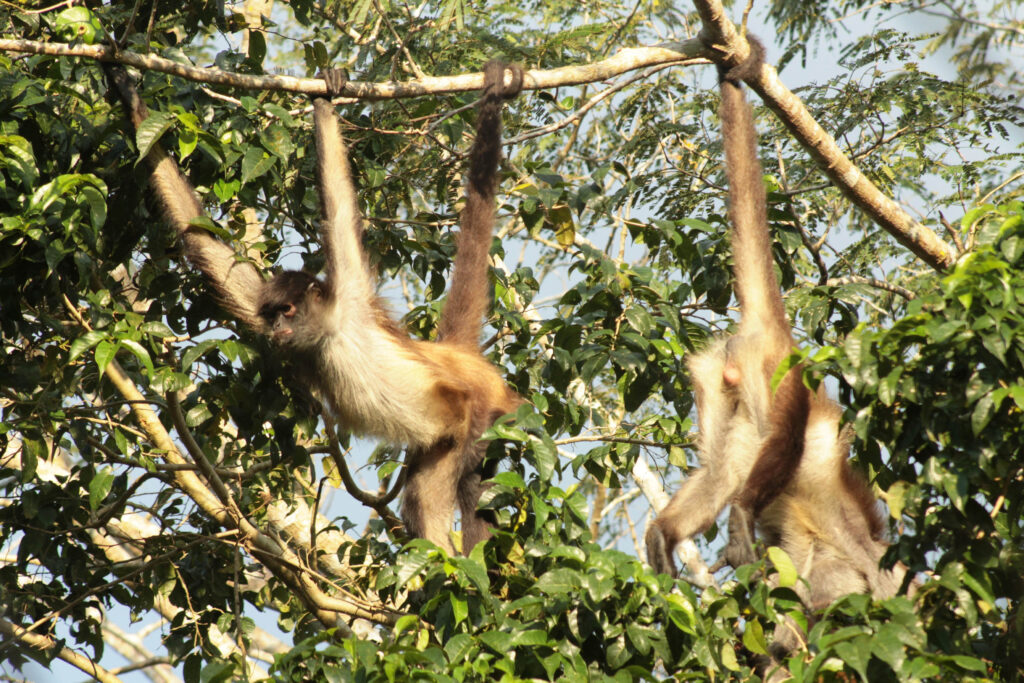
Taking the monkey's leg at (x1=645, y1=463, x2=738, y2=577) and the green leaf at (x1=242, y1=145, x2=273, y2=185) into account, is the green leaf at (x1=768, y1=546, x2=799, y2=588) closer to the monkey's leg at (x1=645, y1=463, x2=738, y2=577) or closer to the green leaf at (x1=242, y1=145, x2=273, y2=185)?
the monkey's leg at (x1=645, y1=463, x2=738, y2=577)

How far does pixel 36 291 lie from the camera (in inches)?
158

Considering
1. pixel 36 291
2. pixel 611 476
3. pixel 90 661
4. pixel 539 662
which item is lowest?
pixel 539 662

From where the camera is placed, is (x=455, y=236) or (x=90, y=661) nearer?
(x=90, y=661)

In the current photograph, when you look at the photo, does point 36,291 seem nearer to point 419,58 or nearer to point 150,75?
point 150,75

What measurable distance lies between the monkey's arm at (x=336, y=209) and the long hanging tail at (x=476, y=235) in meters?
0.54

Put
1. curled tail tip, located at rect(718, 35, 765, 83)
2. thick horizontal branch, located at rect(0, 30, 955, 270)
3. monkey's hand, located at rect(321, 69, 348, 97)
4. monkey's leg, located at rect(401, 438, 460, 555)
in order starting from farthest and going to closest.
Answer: monkey's leg, located at rect(401, 438, 460, 555) → curled tail tip, located at rect(718, 35, 765, 83) → monkey's hand, located at rect(321, 69, 348, 97) → thick horizontal branch, located at rect(0, 30, 955, 270)

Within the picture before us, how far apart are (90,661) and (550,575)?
2.96m

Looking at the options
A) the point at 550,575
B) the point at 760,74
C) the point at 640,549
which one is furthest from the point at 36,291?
the point at 640,549

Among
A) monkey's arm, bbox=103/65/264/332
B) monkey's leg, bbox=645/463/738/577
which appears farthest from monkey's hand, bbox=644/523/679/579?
monkey's arm, bbox=103/65/264/332

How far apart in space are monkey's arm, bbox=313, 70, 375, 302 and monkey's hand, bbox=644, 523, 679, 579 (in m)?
1.92

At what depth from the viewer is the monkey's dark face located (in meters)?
4.62

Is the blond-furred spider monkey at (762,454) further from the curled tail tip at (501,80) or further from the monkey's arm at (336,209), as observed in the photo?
the monkey's arm at (336,209)

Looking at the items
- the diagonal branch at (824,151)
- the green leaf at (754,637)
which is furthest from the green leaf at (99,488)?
the diagonal branch at (824,151)

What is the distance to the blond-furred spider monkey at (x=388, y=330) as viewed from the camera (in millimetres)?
4605
